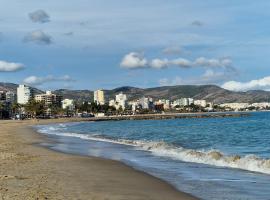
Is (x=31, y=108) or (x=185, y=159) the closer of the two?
(x=185, y=159)

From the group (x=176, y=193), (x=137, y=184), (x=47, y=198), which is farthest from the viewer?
(x=137, y=184)

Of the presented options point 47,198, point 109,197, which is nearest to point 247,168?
point 109,197

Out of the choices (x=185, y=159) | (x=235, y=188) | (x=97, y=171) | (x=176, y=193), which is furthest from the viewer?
(x=185, y=159)

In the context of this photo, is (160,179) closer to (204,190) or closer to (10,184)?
(204,190)

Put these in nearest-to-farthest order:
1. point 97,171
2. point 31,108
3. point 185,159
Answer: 1. point 97,171
2. point 185,159
3. point 31,108

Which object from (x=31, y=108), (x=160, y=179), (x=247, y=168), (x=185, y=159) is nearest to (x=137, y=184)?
(x=160, y=179)

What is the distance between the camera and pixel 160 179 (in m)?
15.2

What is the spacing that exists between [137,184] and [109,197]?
284 cm

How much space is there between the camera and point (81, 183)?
13867mm

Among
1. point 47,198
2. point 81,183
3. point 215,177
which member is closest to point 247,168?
point 215,177

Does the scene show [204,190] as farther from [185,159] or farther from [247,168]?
[185,159]

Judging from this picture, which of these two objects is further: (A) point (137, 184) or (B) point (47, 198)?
(A) point (137, 184)

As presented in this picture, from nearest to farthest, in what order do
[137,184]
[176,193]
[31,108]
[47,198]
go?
[47,198]
[176,193]
[137,184]
[31,108]

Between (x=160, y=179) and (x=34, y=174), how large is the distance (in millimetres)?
4166
